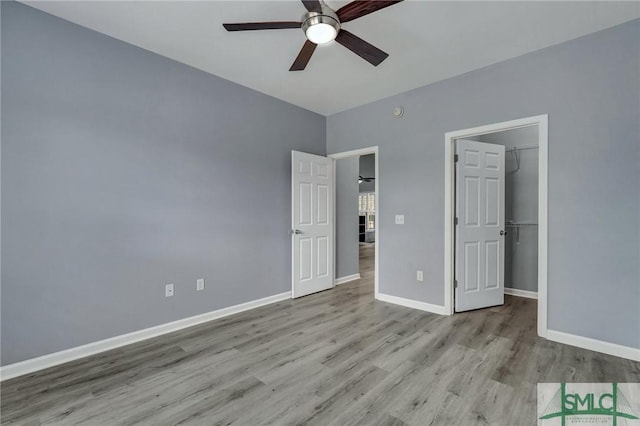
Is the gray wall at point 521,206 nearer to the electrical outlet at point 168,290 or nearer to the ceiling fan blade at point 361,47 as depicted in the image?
the ceiling fan blade at point 361,47

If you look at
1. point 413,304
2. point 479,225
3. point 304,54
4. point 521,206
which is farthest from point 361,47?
point 521,206

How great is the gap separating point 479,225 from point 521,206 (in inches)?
44.2

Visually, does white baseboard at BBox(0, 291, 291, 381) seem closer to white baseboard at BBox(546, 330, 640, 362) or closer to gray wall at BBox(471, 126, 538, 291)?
white baseboard at BBox(546, 330, 640, 362)

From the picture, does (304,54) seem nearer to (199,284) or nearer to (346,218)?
(199,284)

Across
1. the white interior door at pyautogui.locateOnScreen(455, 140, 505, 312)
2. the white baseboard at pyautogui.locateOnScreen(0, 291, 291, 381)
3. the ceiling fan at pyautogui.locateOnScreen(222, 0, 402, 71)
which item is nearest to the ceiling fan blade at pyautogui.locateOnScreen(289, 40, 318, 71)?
the ceiling fan at pyautogui.locateOnScreen(222, 0, 402, 71)

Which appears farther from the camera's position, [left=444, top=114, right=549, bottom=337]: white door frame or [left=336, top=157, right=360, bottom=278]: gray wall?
[left=336, top=157, right=360, bottom=278]: gray wall

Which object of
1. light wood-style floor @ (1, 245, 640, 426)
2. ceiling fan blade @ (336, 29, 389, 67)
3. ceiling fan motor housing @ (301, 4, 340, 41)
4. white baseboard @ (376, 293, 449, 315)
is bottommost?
light wood-style floor @ (1, 245, 640, 426)

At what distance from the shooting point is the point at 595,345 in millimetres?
2473

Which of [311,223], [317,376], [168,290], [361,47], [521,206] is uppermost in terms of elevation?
[361,47]

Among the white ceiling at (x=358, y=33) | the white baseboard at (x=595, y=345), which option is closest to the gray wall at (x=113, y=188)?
the white ceiling at (x=358, y=33)

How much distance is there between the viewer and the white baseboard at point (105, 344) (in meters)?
2.13

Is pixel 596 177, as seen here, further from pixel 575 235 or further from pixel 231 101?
pixel 231 101

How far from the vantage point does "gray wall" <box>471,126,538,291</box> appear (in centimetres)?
399

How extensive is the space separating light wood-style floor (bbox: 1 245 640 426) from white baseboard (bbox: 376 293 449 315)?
249 mm
